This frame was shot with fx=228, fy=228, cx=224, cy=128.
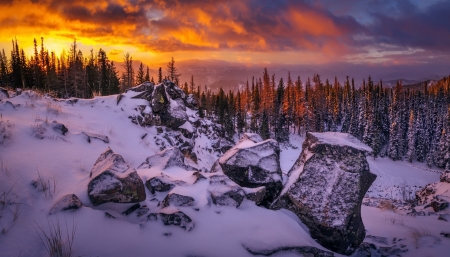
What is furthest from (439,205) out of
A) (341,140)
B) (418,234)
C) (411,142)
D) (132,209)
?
(411,142)

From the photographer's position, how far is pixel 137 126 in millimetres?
12547

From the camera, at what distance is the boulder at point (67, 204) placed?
11.4ft

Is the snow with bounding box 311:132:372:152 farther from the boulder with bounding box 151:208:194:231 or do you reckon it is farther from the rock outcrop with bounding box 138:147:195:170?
the boulder with bounding box 151:208:194:231

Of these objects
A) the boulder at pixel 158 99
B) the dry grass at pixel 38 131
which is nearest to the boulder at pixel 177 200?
the dry grass at pixel 38 131

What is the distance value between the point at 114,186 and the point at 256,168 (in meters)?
3.57

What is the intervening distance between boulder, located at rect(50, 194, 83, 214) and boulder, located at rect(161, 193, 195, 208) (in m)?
1.35

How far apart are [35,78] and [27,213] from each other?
204ft

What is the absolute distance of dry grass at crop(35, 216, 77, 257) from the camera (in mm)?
2774

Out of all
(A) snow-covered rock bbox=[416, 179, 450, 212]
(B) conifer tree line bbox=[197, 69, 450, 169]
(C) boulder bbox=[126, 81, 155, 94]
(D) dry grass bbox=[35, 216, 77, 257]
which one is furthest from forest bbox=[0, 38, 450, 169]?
(D) dry grass bbox=[35, 216, 77, 257]

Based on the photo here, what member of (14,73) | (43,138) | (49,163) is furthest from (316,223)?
(14,73)

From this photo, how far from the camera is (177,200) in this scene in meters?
4.25

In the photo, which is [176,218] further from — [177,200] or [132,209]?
[132,209]

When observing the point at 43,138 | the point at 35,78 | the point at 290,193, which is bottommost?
the point at 290,193

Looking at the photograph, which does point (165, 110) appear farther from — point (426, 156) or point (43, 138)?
point (426, 156)
